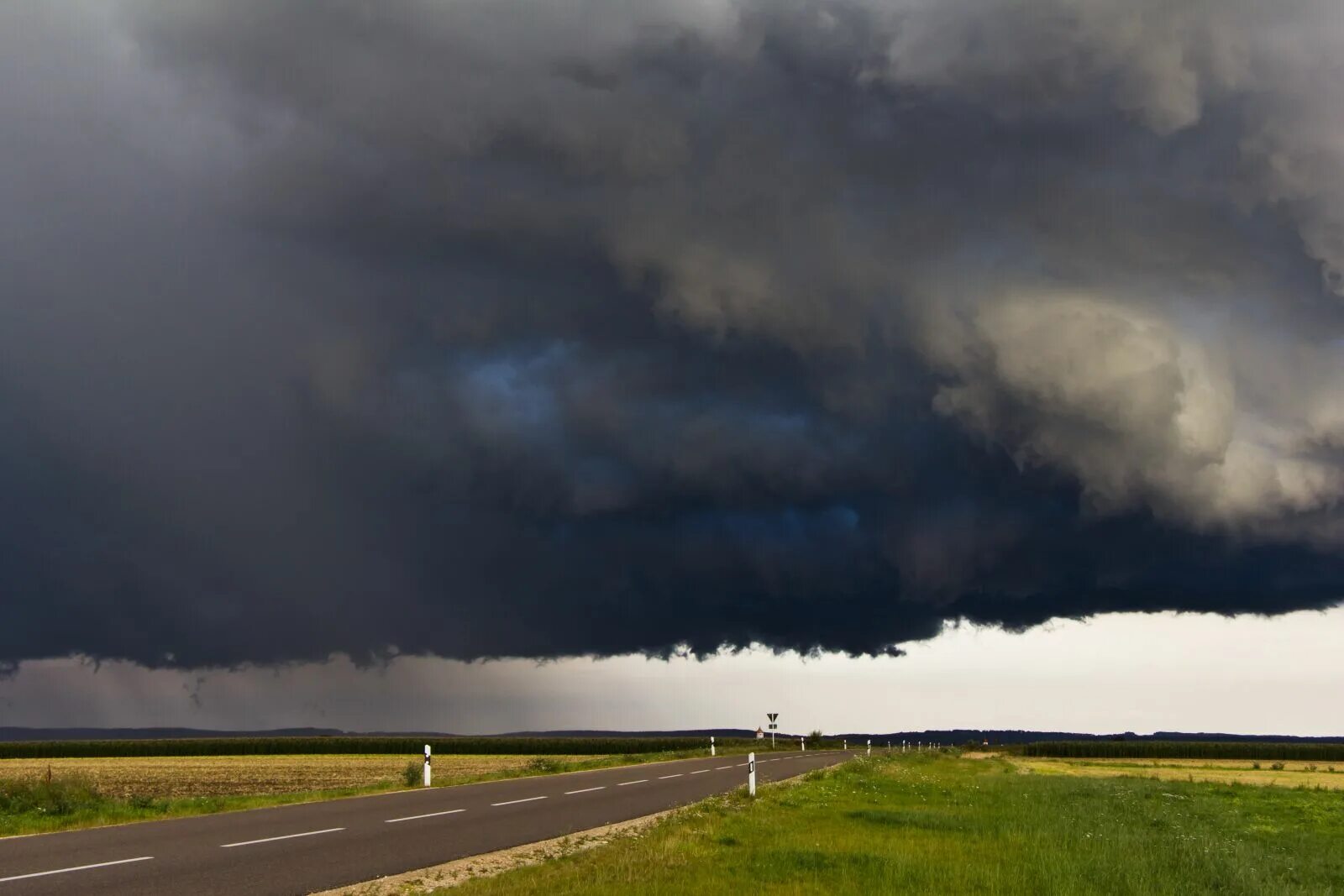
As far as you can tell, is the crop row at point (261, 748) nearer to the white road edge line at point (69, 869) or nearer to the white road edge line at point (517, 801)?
the white road edge line at point (517, 801)

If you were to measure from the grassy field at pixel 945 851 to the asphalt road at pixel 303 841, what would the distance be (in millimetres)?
2170

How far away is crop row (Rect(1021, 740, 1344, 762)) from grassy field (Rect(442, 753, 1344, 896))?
128775 millimetres

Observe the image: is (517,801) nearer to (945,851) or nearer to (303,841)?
(303,841)

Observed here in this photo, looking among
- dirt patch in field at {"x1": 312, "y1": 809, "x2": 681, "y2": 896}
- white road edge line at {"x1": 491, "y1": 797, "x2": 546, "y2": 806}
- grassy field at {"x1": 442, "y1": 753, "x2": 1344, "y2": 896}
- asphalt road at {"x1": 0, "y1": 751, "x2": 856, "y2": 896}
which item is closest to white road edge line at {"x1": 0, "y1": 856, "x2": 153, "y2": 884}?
asphalt road at {"x1": 0, "y1": 751, "x2": 856, "y2": 896}

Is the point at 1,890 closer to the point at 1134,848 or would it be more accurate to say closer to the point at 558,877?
the point at 558,877

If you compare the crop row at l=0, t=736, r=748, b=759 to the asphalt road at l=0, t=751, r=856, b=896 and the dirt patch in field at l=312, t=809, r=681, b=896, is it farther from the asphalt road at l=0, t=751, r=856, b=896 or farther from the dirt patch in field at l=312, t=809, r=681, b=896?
the dirt patch in field at l=312, t=809, r=681, b=896

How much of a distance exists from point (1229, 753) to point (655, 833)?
17578 centimetres

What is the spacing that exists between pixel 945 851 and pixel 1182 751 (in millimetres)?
169989

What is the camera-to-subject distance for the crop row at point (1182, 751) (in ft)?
503

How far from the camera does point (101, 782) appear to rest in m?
51.7

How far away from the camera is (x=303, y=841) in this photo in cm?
1738

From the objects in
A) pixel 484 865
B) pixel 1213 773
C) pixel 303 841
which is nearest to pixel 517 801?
pixel 303 841

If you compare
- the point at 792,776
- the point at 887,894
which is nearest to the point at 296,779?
the point at 792,776

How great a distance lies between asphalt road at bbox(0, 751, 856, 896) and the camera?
Answer: 13078 millimetres
